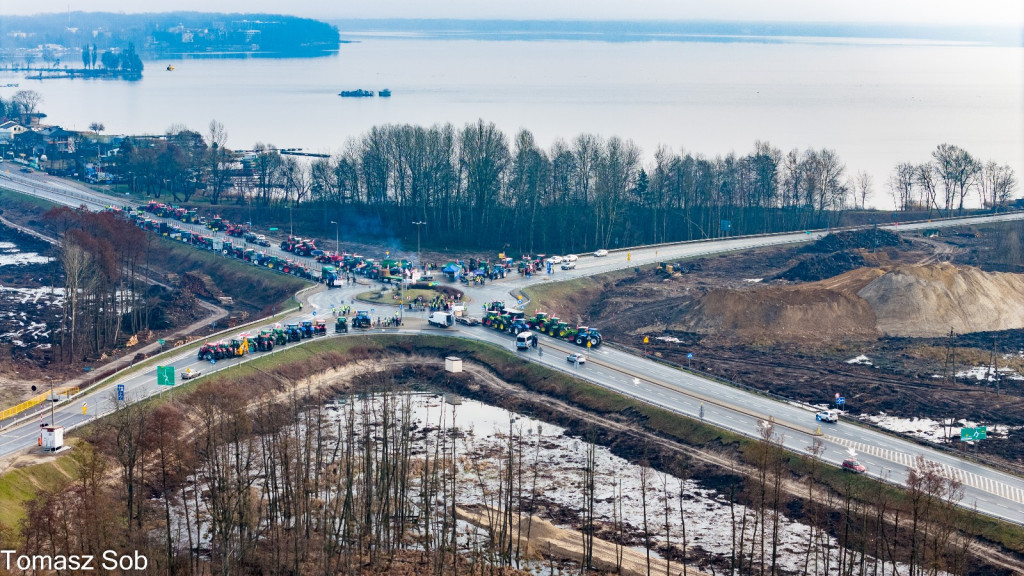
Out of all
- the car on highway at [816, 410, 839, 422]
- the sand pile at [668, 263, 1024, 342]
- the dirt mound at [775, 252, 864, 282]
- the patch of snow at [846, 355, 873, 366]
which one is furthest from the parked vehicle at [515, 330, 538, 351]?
the dirt mound at [775, 252, 864, 282]

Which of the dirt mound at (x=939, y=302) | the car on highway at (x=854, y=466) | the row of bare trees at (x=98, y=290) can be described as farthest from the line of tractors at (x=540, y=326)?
the row of bare trees at (x=98, y=290)

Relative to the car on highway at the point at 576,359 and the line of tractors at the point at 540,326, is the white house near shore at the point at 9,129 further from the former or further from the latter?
the car on highway at the point at 576,359

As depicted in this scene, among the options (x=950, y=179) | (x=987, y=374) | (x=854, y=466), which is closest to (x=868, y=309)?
(x=987, y=374)

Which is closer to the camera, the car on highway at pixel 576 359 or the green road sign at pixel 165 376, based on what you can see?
the green road sign at pixel 165 376

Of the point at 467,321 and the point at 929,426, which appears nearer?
the point at 929,426

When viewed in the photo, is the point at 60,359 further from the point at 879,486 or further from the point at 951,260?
the point at 951,260

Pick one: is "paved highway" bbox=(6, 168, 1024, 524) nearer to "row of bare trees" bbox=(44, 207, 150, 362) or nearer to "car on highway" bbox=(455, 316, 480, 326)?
"car on highway" bbox=(455, 316, 480, 326)

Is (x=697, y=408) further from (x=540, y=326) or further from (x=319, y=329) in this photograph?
(x=319, y=329)

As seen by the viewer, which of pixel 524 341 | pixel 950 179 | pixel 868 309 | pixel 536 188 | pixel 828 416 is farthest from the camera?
pixel 950 179
